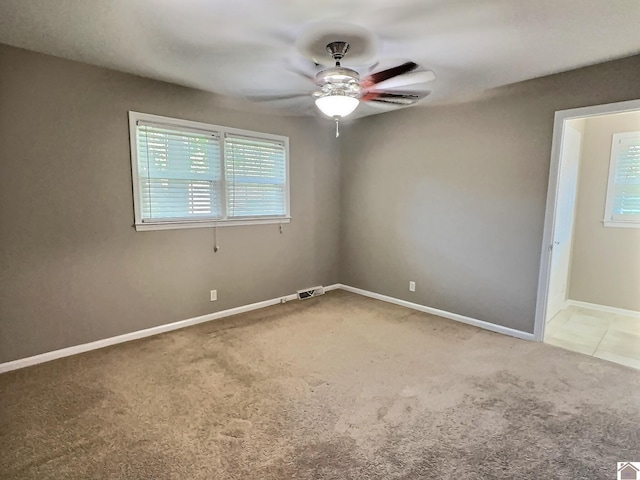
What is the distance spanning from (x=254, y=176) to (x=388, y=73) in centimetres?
226

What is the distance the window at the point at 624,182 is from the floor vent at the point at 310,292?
148 inches

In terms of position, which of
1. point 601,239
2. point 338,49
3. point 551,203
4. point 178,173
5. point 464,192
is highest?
point 338,49

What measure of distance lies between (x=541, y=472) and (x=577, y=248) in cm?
364

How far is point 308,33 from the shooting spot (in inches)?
90.9

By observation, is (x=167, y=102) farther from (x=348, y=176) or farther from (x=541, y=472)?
(x=541, y=472)

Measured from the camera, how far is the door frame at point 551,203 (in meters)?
2.98

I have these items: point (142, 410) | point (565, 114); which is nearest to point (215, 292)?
point (142, 410)

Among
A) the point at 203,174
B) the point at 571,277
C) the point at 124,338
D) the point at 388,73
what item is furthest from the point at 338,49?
the point at 571,277

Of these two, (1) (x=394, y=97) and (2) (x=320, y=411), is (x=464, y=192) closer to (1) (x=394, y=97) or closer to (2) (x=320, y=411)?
(1) (x=394, y=97)

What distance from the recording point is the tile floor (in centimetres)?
317

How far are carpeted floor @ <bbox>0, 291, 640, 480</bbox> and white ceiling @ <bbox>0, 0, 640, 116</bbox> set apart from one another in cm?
251

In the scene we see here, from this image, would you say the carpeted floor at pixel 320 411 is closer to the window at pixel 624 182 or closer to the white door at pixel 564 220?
the white door at pixel 564 220

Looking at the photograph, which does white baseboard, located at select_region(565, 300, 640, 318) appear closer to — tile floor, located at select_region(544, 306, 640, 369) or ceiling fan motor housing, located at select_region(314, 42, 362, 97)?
tile floor, located at select_region(544, 306, 640, 369)

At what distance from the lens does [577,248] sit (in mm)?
4461
